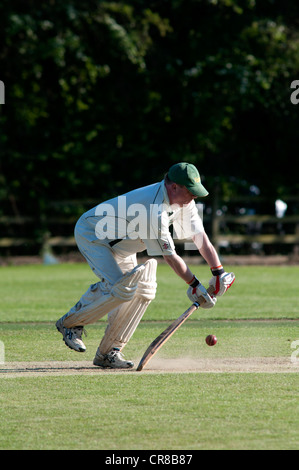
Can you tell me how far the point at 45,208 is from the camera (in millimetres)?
21859

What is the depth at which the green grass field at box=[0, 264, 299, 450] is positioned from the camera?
15.5 ft

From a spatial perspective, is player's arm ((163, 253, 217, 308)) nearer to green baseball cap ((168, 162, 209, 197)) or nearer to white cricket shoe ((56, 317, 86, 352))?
green baseball cap ((168, 162, 209, 197))

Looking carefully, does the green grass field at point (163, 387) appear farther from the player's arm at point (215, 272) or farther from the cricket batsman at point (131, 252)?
the player's arm at point (215, 272)

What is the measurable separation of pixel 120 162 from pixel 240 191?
3.55m

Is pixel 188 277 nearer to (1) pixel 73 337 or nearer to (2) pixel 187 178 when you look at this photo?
(2) pixel 187 178

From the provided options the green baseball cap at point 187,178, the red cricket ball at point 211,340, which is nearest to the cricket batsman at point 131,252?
the green baseball cap at point 187,178

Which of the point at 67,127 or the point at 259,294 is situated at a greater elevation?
the point at 67,127

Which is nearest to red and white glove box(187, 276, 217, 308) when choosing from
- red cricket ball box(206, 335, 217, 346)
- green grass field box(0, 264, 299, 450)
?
green grass field box(0, 264, 299, 450)

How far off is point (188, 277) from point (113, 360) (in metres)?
1.01

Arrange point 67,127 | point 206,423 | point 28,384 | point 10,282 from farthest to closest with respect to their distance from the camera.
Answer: point 67,127, point 10,282, point 28,384, point 206,423

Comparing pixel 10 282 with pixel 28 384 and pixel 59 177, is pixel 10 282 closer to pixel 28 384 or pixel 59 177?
pixel 59 177

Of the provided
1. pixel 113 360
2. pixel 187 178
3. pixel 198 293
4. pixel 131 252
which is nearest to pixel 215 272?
pixel 198 293

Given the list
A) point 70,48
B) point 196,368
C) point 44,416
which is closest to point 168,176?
point 196,368

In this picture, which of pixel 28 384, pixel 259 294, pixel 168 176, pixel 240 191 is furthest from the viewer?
pixel 240 191
